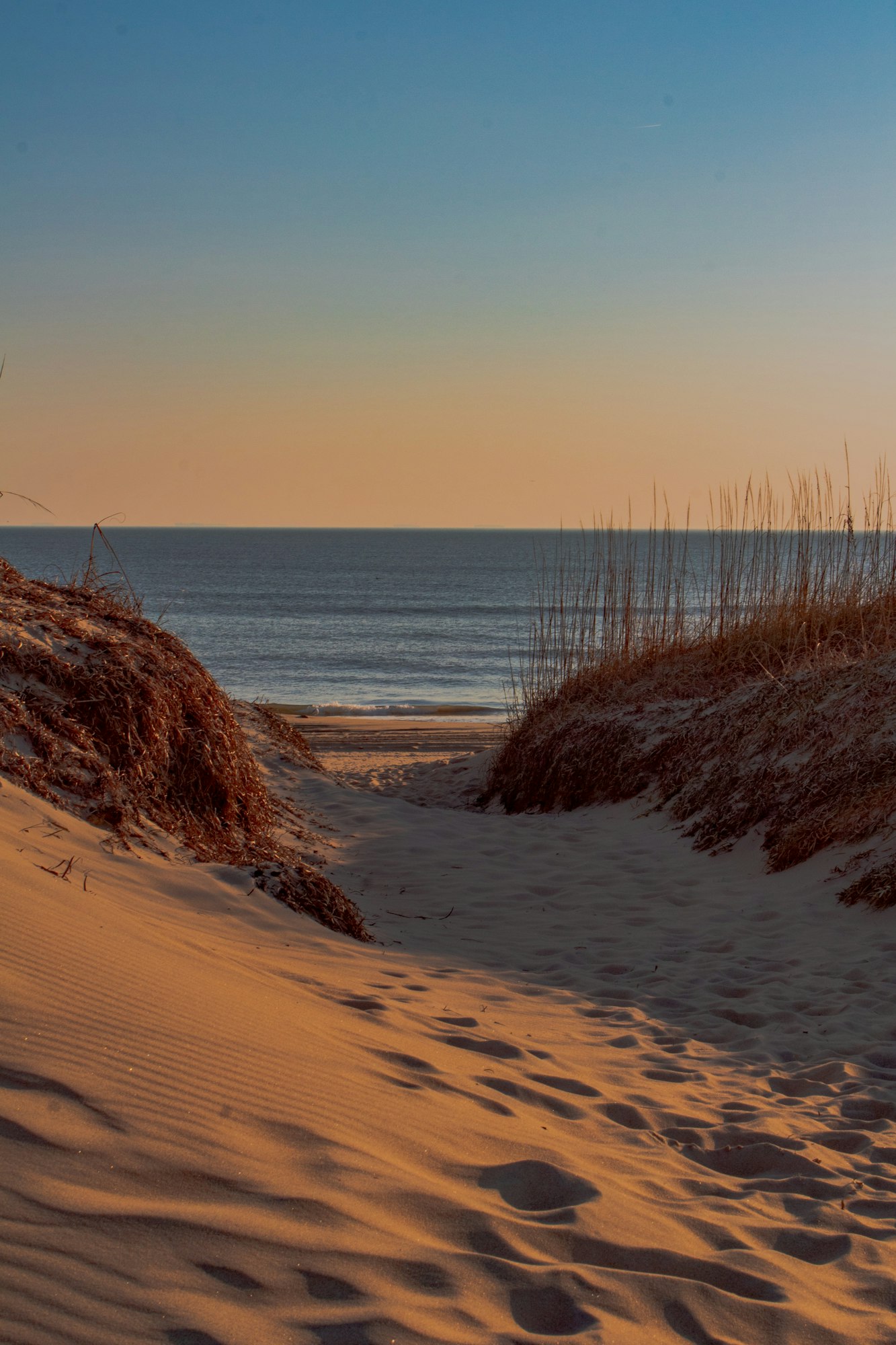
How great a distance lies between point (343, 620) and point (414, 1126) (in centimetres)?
3698

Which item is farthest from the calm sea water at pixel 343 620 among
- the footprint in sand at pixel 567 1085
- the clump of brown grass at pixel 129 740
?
the footprint in sand at pixel 567 1085

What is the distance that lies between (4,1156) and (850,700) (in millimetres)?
6390

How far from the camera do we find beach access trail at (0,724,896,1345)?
1.62 m

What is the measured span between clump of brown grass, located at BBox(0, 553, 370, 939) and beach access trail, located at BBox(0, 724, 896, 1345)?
29cm

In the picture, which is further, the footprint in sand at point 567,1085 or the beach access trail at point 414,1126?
the footprint in sand at point 567,1085

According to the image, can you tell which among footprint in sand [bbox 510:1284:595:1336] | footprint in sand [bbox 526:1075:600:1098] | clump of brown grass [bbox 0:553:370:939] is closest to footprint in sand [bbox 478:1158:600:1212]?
footprint in sand [bbox 510:1284:595:1336]

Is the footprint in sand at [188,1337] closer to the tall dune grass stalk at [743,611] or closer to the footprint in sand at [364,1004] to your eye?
the footprint in sand at [364,1004]

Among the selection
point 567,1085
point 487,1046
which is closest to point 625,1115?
point 567,1085

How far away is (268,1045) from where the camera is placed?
8.23ft

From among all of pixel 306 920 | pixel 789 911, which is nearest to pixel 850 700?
pixel 789 911

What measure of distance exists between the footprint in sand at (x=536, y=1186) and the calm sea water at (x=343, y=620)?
193 inches

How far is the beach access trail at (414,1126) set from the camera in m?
1.62

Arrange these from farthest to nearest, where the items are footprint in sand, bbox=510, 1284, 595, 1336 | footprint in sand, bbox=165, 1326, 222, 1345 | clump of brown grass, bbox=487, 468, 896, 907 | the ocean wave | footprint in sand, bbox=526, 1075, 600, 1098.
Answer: the ocean wave
clump of brown grass, bbox=487, 468, 896, 907
footprint in sand, bbox=526, 1075, 600, 1098
footprint in sand, bbox=510, 1284, 595, 1336
footprint in sand, bbox=165, 1326, 222, 1345

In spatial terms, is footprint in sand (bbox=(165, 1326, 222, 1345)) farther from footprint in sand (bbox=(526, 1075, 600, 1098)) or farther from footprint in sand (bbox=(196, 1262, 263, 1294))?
footprint in sand (bbox=(526, 1075, 600, 1098))
